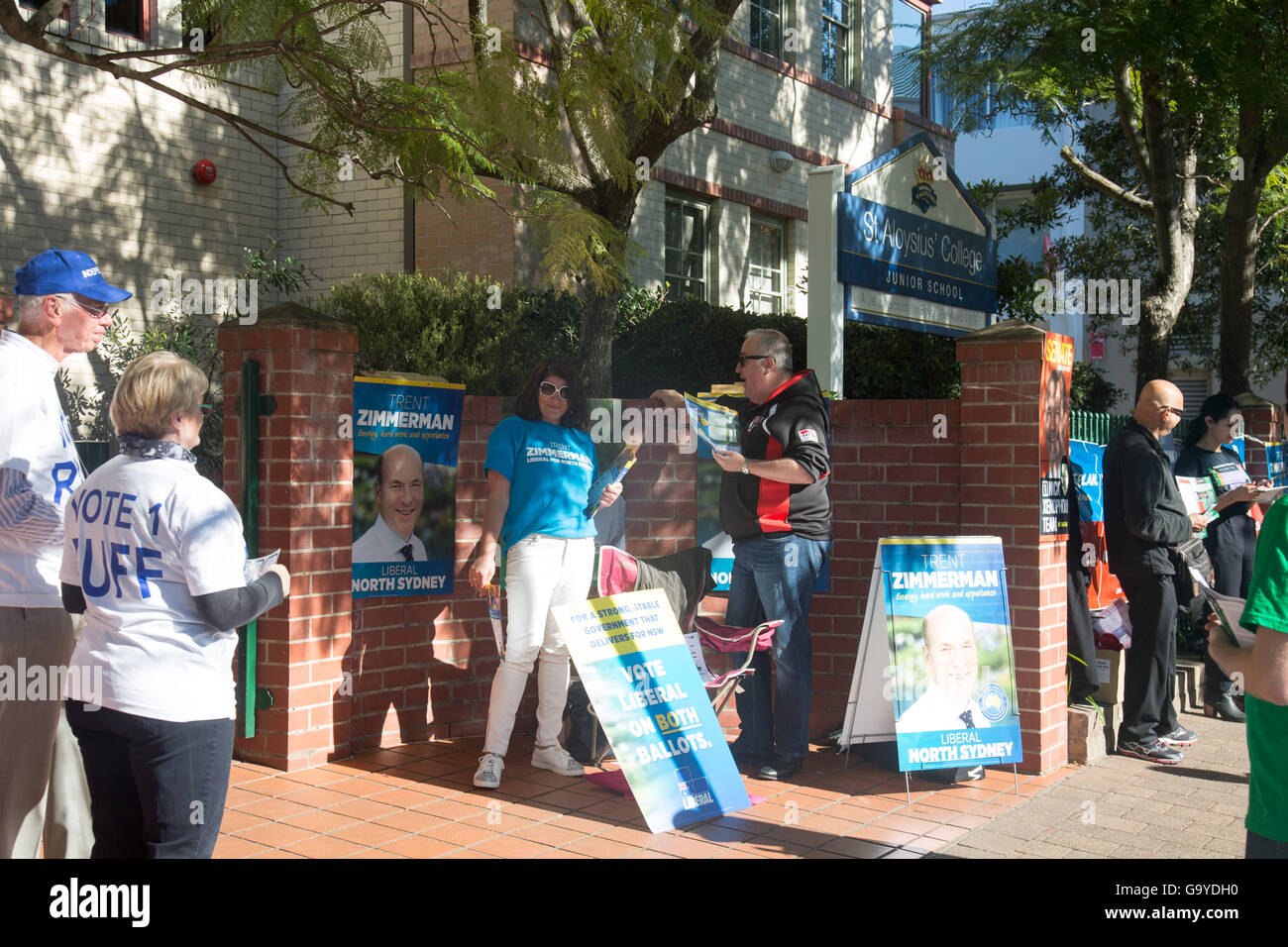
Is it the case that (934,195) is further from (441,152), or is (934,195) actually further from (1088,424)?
(441,152)

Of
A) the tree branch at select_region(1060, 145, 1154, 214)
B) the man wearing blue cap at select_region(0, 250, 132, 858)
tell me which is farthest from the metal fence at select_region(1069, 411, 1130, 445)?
the man wearing blue cap at select_region(0, 250, 132, 858)

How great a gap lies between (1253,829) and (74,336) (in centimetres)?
375

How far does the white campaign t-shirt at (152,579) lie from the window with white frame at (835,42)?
1522cm

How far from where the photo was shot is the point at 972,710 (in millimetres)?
5910

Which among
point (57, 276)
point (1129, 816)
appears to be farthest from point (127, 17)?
point (1129, 816)

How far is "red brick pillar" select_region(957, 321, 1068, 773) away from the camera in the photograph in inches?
247

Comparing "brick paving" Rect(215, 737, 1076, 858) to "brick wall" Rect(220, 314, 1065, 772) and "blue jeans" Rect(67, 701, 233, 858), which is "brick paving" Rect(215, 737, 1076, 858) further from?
"blue jeans" Rect(67, 701, 233, 858)

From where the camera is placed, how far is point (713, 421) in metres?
6.61

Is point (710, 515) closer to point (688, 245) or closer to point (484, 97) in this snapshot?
point (484, 97)

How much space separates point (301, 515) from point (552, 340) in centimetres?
512

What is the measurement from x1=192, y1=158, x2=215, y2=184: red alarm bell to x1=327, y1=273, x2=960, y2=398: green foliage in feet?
7.99

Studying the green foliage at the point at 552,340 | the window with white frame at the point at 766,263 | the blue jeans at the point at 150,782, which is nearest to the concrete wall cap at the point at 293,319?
the blue jeans at the point at 150,782

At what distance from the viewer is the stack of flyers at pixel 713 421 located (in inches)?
251

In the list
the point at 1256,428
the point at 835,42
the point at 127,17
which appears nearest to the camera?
the point at 1256,428
